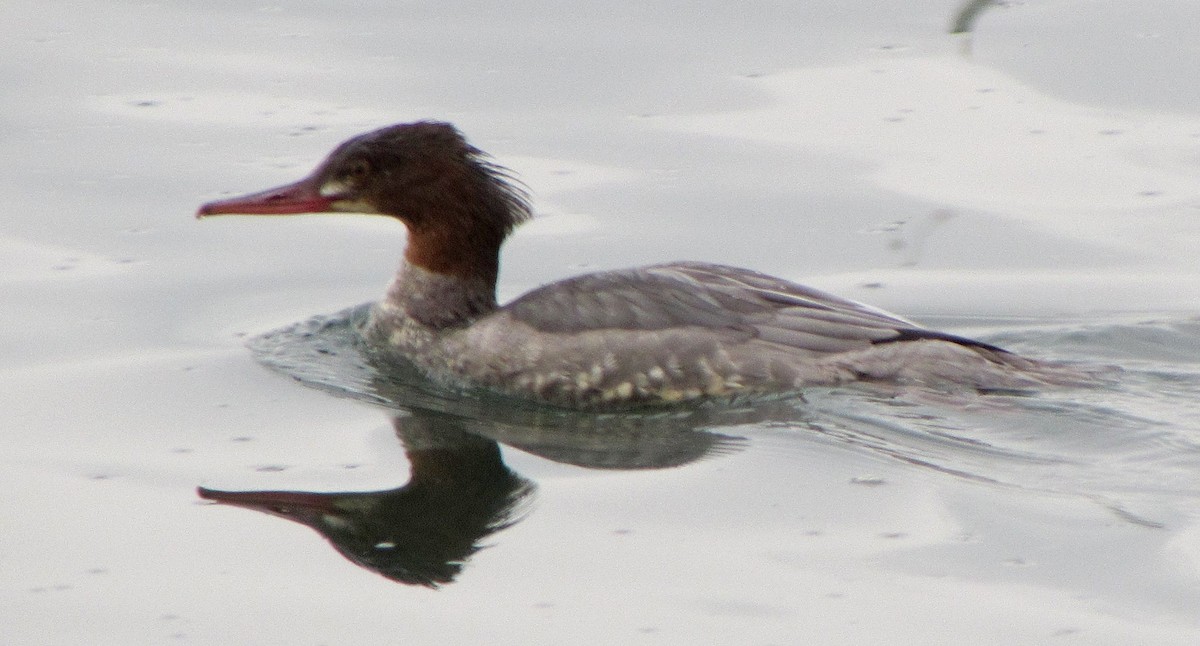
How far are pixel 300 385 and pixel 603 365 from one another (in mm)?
1391

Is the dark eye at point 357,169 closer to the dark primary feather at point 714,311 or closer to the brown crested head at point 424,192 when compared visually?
the brown crested head at point 424,192

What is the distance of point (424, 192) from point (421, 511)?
93.3 inches

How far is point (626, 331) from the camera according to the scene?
9.00 meters

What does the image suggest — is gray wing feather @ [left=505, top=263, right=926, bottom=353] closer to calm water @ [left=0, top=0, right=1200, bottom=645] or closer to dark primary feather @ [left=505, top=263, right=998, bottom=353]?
dark primary feather @ [left=505, top=263, right=998, bottom=353]

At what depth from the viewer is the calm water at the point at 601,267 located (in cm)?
687

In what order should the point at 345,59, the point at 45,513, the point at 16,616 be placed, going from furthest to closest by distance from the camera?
the point at 345,59 < the point at 45,513 < the point at 16,616

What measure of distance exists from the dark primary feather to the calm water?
0.30 metres

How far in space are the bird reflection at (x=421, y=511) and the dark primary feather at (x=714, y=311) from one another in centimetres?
91

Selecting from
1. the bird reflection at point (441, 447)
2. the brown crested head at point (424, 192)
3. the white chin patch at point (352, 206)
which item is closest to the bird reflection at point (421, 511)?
the bird reflection at point (441, 447)

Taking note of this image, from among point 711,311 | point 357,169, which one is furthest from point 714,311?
point 357,169

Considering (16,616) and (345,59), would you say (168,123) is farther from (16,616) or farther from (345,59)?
(16,616)

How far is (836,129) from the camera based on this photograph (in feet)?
40.6

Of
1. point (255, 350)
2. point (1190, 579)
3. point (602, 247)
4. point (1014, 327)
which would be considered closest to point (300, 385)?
point (255, 350)

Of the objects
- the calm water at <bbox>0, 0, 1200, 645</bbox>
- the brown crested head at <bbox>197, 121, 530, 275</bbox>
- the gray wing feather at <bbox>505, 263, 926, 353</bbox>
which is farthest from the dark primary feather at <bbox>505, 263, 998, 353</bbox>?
the brown crested head at <bbox>197, 121, 530, 275</bbox>
